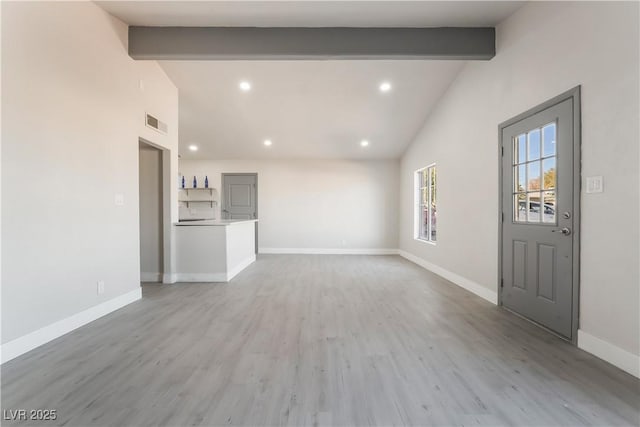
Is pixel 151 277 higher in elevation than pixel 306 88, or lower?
lower

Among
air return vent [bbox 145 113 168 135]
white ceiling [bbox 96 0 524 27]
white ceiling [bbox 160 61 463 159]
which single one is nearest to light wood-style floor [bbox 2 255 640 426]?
air return vent [bbox 145 113 168 135]

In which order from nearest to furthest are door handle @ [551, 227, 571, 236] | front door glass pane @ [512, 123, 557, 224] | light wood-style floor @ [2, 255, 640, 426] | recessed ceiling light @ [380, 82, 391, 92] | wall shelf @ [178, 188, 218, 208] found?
light wood-style floor @ [2, 255, 640, 426] < door handle @ [551, 227, 571, 236] < front door glass pane @ [512, 123, 557, 224] < recessed ceiling light @ [380, 82, 391, 92] < wall shelf @ [178, 188, 218, 208]

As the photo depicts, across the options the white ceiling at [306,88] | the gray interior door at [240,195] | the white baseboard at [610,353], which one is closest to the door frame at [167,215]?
the white ceiling at [306,88]

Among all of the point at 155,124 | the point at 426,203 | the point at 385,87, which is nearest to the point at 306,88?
the point at 385,87

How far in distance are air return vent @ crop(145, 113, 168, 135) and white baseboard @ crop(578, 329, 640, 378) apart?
5.21 m

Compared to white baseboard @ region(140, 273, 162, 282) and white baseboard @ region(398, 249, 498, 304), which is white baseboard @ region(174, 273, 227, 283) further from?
white baseboard @ region(398, 249, 498, 304)

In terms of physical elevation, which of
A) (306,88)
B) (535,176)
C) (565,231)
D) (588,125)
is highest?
(306,88)

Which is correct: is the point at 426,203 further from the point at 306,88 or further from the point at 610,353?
the point at 610,353

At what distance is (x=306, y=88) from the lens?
5035 millimetres

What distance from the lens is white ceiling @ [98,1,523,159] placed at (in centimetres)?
317

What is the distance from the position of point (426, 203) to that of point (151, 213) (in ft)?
17.1

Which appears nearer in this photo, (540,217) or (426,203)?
(540,217)

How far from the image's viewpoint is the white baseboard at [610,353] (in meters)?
2.01

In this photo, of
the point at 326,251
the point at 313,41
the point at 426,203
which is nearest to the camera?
the point at 313,41
